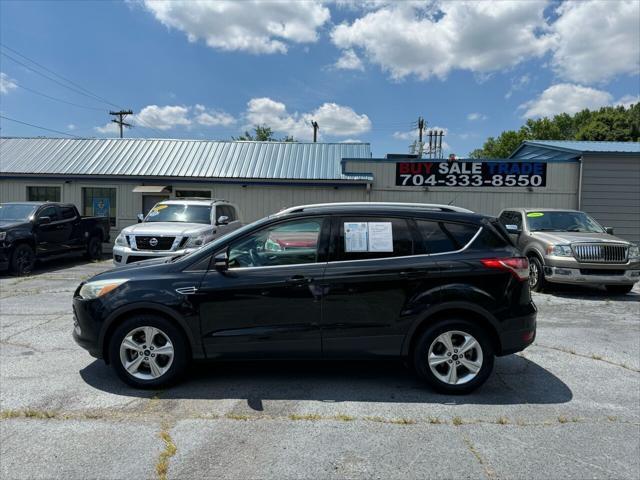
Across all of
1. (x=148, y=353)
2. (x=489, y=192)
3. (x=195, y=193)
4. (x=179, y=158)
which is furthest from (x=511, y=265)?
(x=179, y=158)

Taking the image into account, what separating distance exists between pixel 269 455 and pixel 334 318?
1330 millimetres

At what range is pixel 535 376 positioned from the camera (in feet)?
15.4

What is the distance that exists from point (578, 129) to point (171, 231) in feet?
193

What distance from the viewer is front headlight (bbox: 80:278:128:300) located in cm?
417

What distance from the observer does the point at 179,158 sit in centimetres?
1806

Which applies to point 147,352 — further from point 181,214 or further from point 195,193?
point 195,193

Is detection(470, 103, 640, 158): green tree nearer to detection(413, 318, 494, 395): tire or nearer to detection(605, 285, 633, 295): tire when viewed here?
detection(605, 285, 633, 295): tire

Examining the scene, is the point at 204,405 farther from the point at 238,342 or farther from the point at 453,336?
the point at 453,336

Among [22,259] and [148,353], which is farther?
[22,259]

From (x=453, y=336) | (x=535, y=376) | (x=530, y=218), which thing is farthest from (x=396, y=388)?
(x=530, y=218)

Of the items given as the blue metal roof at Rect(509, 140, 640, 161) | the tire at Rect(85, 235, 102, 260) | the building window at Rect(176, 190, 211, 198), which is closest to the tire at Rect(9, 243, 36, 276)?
the tire at Rect(85, 235, 102, 260)

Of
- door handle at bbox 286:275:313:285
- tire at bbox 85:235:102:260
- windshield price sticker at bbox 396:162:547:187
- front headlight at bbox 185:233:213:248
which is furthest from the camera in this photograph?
windshield price sticker at bbox 396:162:547:187

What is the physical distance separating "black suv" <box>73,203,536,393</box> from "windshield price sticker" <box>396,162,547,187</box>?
11265mm

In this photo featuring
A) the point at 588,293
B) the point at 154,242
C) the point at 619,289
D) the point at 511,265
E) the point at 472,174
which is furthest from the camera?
the point at 472,174
